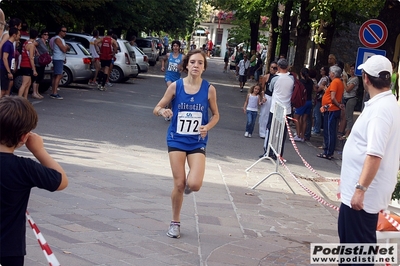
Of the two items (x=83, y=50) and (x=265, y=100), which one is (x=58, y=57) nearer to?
(x=83, y=50)

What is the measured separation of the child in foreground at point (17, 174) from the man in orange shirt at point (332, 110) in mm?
11039

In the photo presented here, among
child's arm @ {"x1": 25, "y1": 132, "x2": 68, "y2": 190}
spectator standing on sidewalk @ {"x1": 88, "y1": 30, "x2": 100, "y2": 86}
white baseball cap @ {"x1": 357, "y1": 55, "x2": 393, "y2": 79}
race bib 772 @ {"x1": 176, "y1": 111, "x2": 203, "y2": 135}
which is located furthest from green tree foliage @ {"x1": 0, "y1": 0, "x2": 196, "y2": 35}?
child's arm @ {"x1": 25, "y1": 132, "x2": 68, "y2": 190}

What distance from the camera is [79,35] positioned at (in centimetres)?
2509

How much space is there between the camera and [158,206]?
316 inches

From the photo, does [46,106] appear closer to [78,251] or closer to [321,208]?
[321,208]

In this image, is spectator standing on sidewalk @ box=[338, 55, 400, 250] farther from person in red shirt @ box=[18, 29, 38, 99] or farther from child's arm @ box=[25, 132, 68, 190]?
person in red shirt @ box=[18, 29, 38, 99]

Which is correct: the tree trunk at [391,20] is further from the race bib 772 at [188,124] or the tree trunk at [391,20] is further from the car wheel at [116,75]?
the car wheel at [116,75]

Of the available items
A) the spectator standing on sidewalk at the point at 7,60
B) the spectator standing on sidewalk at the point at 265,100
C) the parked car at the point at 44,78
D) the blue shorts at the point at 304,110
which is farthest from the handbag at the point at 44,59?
the blue shorts at the point at 304,110

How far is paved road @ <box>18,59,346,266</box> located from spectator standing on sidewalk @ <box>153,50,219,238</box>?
56 cm

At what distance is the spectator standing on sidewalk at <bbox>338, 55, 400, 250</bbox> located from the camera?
4.38 meters

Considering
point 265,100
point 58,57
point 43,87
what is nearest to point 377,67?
point 265,100

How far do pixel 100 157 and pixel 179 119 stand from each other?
15.7ft

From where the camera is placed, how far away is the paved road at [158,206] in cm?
621

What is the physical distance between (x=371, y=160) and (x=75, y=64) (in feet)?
61.5
